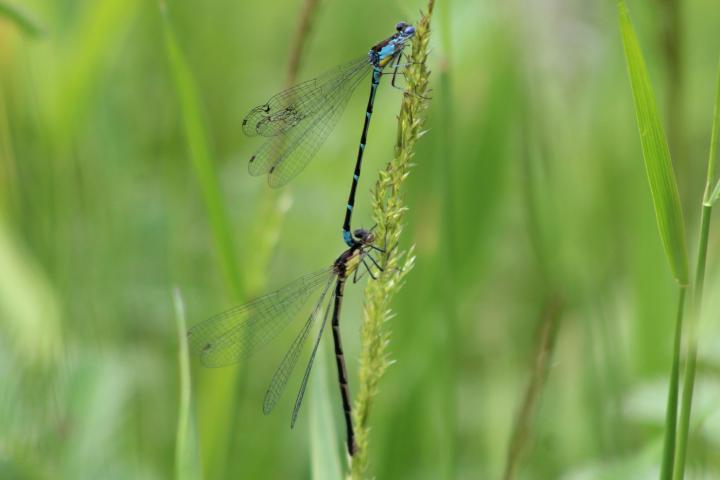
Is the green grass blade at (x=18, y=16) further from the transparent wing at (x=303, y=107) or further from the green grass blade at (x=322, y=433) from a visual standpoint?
the green grass blade at (x=322, y=433)

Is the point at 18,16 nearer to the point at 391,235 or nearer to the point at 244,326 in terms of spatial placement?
the point at 244,326

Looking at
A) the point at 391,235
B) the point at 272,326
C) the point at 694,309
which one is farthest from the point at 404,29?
the point at 694,309

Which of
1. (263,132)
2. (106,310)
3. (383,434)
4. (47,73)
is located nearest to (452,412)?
(383,434)

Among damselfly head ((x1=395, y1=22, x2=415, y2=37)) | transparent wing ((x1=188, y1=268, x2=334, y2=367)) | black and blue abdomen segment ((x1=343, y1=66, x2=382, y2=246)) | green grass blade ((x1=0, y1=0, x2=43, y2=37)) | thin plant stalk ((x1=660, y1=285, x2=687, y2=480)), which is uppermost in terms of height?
damselfly head ((x1=395, y1=22, x2=415, y2=37))

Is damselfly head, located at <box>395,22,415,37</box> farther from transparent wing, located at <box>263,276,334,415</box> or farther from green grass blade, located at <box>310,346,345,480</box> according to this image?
green grass blade, located at <box>310,346,345,480</box>

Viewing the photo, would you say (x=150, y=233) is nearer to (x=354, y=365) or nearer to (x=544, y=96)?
(x=354, y=365)

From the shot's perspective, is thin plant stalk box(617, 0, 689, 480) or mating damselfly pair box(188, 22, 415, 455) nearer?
thin plant stalk box(617, 0, 689, 480)

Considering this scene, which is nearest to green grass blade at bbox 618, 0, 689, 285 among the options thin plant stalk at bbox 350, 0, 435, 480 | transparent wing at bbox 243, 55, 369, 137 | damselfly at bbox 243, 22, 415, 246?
thin plant stalk at bbox 350, 0, 435, 480

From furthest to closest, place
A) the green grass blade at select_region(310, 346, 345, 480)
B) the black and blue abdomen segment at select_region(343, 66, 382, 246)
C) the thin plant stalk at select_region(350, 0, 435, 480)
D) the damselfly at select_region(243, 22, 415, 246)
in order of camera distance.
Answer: the damselfly at select_region(243, 22, 415, 246), the black and blue abdomen segment at select_region(343, 66, 382, 246), the green grass blade at select_region(310, 346, 345, 480), the thin plant stalk at select_region(350, 0, 435, 480)
